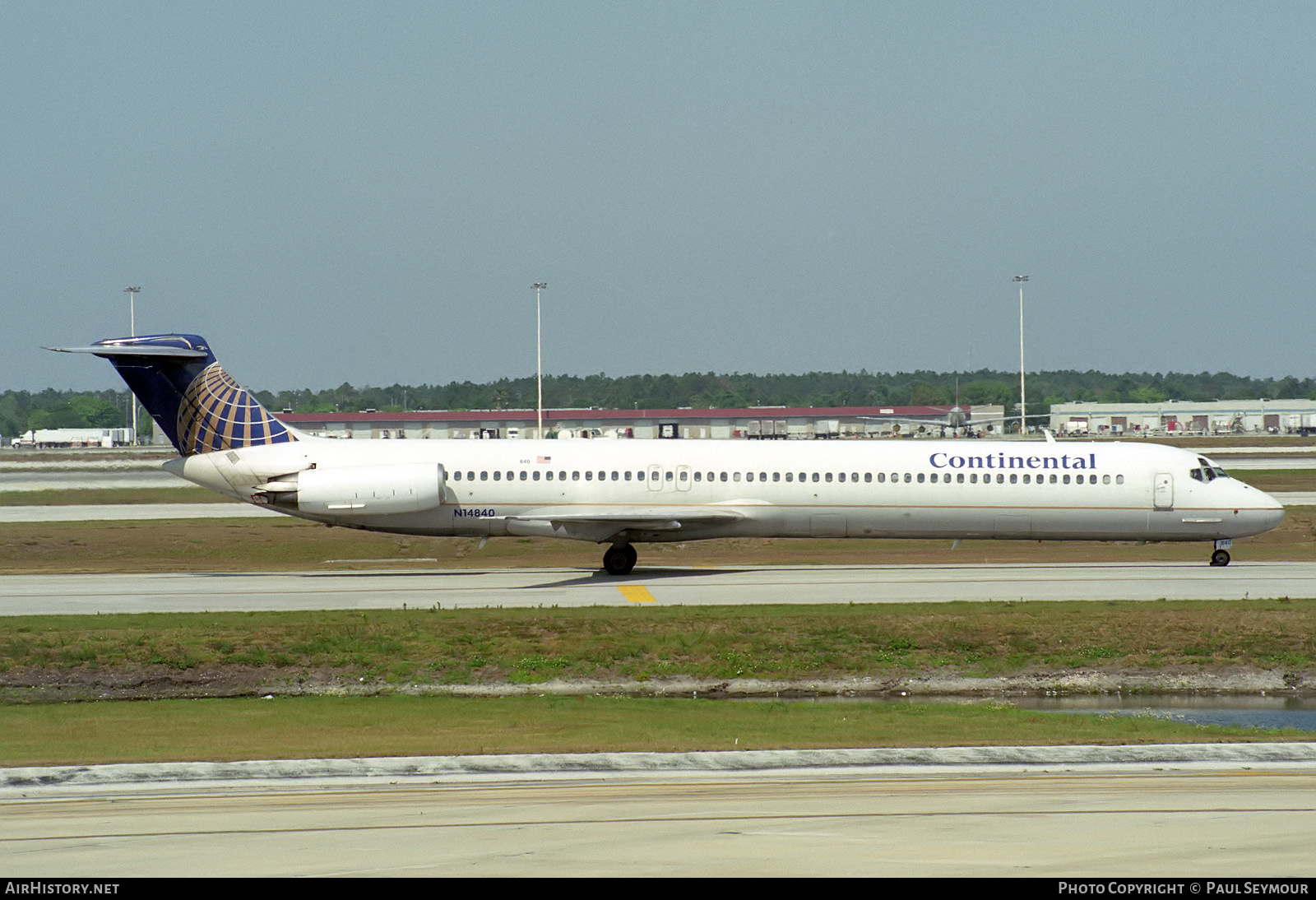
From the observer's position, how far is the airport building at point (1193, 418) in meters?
→ 135

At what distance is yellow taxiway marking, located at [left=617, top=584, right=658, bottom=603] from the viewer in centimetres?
2858

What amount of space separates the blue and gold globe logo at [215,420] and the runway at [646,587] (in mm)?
3492

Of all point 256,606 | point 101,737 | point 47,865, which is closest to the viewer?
point 47,865

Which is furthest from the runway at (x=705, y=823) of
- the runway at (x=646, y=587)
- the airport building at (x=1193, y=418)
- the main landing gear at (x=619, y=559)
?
the airport building at (x=1193, y=418)

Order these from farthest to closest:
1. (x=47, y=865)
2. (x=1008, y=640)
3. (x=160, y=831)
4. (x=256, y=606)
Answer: (x=256, y=606), (x=1008, y=640), (x=160, y=831), (x=47, y=865)

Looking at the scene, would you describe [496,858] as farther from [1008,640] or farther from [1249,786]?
[1008,640]

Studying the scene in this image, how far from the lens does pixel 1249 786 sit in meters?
13.3

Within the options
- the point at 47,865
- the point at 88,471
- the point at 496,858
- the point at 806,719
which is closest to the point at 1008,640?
the point at 806,719

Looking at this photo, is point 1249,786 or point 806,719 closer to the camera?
point 1249,786

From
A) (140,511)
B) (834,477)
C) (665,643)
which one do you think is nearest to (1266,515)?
(834,477)

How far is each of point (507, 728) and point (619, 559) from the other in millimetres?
16538

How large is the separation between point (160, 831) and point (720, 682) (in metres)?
A: 12.3

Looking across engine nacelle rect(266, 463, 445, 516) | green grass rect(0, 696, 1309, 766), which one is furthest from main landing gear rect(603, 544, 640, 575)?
green grass rect(0, 696, 1309, 766)

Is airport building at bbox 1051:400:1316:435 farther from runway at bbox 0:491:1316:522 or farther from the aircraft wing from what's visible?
the aircraft wing
